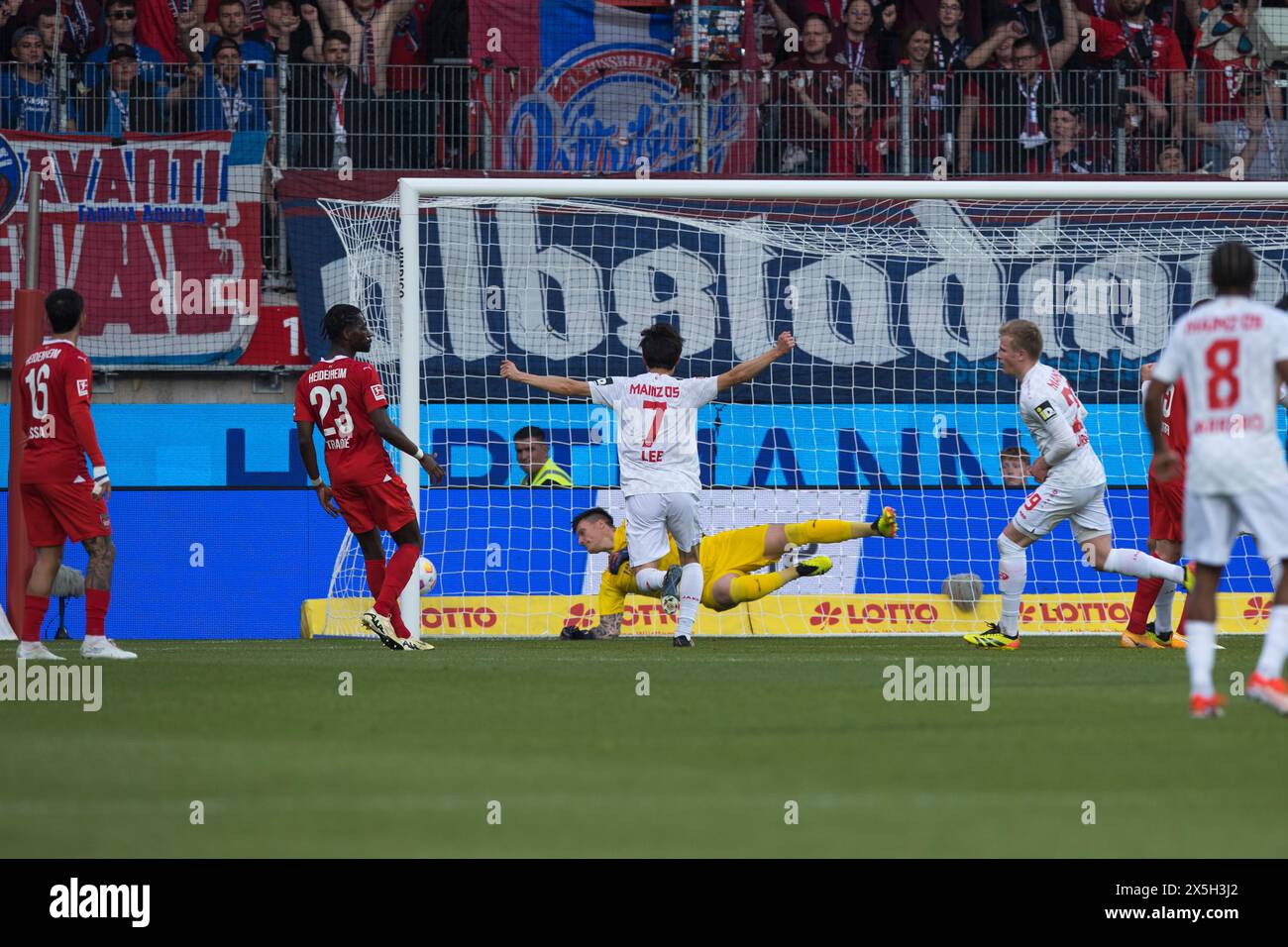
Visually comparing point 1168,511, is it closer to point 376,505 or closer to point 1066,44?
point 376,505

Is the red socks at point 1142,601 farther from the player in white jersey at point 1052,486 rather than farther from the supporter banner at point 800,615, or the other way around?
the supporter banner at point 800,615

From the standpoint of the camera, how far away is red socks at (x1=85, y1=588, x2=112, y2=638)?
→ 33.5 feet

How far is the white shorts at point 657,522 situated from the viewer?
37.4 ft

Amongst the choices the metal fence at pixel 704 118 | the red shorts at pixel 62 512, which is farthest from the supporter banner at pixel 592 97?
the red shorts at pixel 62 512

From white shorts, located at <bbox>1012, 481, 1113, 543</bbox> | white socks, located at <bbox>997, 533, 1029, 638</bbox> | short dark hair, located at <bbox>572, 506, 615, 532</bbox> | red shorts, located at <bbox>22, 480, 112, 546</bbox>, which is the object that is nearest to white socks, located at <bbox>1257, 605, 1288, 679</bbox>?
white shorts, located at <bbox>1012, 481, 1113, 543</bbox>

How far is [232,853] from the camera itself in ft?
13.7

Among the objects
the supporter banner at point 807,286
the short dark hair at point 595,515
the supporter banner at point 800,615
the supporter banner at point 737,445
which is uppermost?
the supporter banner at point 807,286

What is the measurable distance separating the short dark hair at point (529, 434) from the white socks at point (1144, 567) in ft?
21.0

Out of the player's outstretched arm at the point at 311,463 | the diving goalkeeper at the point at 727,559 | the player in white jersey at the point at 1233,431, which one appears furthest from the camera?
the diving goalkeeper at the point at 727,559

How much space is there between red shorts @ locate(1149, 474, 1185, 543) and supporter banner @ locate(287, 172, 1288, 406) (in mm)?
6101

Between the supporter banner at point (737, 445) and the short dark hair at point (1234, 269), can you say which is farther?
the supporter banner at point (737, 445)

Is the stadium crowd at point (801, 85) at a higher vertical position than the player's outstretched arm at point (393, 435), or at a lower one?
higher

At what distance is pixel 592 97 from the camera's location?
1823 cm

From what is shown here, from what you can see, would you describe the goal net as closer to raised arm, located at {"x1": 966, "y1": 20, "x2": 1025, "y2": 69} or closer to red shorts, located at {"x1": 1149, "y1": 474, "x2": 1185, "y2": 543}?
raised arm, located at {"x1": 966, "y1": 20, "x2": 1025, "y2": 69}
